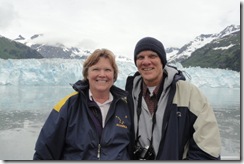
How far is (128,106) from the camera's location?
1849 millimetres

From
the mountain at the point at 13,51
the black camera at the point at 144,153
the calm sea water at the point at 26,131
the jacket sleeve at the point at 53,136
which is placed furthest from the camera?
the mountain at the point at 13,51

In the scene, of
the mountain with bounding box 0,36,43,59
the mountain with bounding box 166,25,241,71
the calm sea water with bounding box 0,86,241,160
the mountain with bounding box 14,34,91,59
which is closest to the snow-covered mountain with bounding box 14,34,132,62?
the mountain with bounding box 14,34,91,59

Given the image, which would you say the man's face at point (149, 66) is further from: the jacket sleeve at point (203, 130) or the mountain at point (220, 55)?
the mountain at point (220, 55)

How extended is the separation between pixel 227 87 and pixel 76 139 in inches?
1110

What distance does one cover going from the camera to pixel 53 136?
5.40 ft

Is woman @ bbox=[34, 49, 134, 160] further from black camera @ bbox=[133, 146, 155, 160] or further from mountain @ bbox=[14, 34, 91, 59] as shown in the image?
mountain @ bbox=[14, 34, 91, 59]

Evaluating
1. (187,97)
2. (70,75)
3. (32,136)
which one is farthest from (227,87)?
(187,97)

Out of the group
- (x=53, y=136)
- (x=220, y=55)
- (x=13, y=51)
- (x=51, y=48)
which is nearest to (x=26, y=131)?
(x=53, y=136)

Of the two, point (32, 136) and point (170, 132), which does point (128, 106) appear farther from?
point (32, 136)

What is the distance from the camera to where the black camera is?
5.86ft

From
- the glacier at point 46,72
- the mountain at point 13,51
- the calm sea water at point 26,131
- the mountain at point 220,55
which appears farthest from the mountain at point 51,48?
the calm sea water at point 26,131

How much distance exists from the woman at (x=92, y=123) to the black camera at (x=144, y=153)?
78mm

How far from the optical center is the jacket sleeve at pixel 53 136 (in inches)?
64.8

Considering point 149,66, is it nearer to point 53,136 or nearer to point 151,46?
point 151,46
